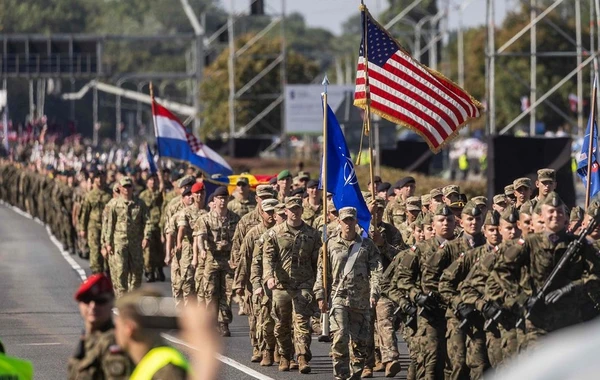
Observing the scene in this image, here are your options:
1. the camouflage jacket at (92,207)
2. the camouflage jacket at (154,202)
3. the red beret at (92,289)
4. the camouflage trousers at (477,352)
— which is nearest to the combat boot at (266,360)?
the camouflage trousers at (477,352)

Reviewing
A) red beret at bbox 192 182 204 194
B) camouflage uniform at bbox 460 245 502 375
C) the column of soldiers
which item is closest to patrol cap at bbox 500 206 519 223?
the column of soldiers

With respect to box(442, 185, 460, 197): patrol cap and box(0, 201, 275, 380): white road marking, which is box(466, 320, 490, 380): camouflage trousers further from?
box(442, 185, 460, 197): patrol cap

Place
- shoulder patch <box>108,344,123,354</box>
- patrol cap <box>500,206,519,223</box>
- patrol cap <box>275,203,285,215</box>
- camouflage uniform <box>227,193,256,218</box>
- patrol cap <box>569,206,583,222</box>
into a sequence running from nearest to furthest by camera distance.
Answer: shoulder patch <box>108,344,123,354</box> < patrol cap <box>500,206,519,223</box> < patrol cap <box>569,206,583,222</box> < patrol cap <box>275,203,285,215</box> < camouflage uniform <box>227,193,256,218</box>

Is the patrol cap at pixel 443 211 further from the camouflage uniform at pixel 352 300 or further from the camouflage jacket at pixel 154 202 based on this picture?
the camouflage jacket at pixel 154 202

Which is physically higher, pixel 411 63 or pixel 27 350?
pixel 411 63

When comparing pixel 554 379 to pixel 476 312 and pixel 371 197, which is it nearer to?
pixel 476 312

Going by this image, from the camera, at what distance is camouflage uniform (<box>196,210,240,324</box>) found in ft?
58.7

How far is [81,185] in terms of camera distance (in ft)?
102

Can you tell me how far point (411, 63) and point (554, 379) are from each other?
1321cm

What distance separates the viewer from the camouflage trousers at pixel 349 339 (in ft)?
44.1

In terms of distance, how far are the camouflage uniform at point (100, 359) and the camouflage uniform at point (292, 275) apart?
7.95m

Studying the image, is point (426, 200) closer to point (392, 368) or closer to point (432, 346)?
point (392, 368)

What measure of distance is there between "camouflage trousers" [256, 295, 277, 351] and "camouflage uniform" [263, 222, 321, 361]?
0.87ft

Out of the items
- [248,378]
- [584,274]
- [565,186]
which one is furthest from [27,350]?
[565,186]
